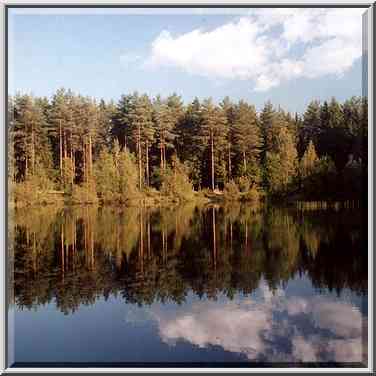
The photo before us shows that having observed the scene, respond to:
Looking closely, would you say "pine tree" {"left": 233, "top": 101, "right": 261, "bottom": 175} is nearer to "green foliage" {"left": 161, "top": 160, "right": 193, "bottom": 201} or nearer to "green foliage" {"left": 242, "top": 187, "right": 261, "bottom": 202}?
"green foliage" {"left": 242, "top": 187, "right": 261, "bottom": 202}

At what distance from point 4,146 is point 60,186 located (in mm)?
2166

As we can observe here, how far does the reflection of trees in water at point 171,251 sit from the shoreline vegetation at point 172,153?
Result: 29 cm

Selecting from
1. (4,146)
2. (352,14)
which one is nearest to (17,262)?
(4,146)

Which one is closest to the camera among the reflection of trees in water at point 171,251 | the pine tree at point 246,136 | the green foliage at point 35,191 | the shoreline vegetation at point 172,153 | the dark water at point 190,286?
the dark water at point 190,286

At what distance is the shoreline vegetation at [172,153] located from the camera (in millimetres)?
7000

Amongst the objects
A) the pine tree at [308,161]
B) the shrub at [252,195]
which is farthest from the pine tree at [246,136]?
the pine tree at [308,161]

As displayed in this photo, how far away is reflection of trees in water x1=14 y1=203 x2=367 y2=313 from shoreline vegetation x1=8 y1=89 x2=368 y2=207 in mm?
290

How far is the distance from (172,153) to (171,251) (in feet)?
5.37

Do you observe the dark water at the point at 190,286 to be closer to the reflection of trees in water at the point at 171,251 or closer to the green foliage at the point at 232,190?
the reflection of trees in water at the point at 171,251

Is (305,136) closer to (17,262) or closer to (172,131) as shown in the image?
(172,131)

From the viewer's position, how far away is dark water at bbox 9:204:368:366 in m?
5.69

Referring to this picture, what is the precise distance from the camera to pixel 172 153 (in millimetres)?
7418

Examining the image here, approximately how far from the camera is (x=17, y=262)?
6.51 meters

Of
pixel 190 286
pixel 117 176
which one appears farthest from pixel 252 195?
pixel 117 176
